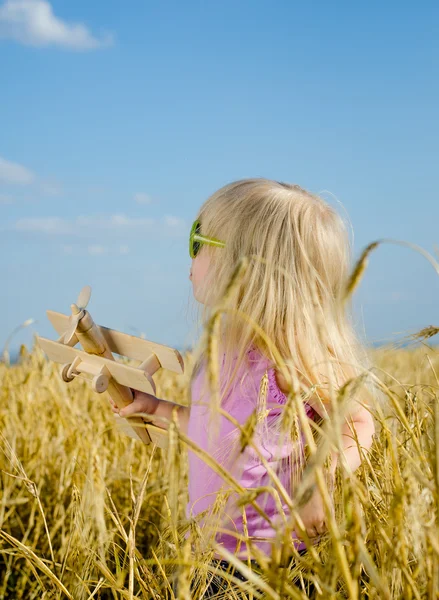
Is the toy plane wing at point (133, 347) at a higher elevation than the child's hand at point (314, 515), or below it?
higher

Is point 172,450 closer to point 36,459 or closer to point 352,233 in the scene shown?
point 352,233

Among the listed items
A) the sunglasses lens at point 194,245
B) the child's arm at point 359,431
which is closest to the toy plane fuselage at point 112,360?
the sunglasses lens at point 194,245

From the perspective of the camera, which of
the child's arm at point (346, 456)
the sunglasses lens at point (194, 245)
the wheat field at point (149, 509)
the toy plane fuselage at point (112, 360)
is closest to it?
the wheat field at point (149, 509)

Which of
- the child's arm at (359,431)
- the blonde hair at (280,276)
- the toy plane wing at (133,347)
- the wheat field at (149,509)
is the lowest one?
the wheat field at (149,509)

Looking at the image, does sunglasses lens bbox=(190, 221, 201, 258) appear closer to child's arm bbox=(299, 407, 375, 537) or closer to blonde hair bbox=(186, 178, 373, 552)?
blonde hair bbox=(186, 178, 373, 552)

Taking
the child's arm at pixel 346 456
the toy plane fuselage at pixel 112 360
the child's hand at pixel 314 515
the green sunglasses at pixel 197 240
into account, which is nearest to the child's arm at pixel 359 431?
the child's arm at pixel 346 456

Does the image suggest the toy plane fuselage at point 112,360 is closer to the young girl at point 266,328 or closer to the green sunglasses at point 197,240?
the young girl at point 266,328

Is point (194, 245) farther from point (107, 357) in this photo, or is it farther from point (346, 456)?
point (346, 456)

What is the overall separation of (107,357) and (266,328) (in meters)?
0.41

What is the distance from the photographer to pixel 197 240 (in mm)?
1487

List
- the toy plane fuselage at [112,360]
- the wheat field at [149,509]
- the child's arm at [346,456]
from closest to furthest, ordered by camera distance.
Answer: the wheat field at [149,509] < the child's arm at [346,456] < the toy plane fuselage at [112,360]

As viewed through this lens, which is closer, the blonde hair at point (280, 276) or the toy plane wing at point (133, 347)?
the blonde hair at point (280, 276)

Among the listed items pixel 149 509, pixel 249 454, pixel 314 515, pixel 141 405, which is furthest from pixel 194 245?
pixel 149 509

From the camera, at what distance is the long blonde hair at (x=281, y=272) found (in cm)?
129
